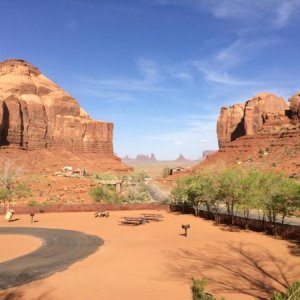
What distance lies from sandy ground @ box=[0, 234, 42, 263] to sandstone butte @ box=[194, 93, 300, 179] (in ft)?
137

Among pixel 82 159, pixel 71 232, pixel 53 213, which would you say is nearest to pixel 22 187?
pixel 53 213

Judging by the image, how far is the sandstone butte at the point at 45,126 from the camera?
376ft

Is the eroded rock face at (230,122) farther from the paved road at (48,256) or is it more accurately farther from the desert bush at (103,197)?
the paved road at (48,256)

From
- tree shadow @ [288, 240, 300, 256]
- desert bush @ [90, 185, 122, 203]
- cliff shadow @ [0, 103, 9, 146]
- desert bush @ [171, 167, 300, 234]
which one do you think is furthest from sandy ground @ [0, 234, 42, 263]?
cliff shadow @ [0, 103, 9, 146]

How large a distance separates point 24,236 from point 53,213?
44.4ft

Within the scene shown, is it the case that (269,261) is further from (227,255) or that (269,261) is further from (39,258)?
(39,258)

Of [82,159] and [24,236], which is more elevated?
[82,159]

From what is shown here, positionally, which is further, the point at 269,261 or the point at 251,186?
the point at 251,186

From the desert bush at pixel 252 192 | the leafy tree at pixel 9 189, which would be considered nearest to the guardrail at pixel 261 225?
the desert bush at pixel 252 192

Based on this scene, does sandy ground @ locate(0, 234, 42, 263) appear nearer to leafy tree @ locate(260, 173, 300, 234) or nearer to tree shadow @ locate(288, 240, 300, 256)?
tree shadow @ locate(288, 240, 300, 256)

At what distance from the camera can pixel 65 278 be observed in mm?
15078

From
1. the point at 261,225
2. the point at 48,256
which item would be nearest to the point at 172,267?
the point at 48,256

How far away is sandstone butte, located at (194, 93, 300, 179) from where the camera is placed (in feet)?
309

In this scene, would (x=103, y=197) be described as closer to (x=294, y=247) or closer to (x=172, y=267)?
(x=294, y=247)
